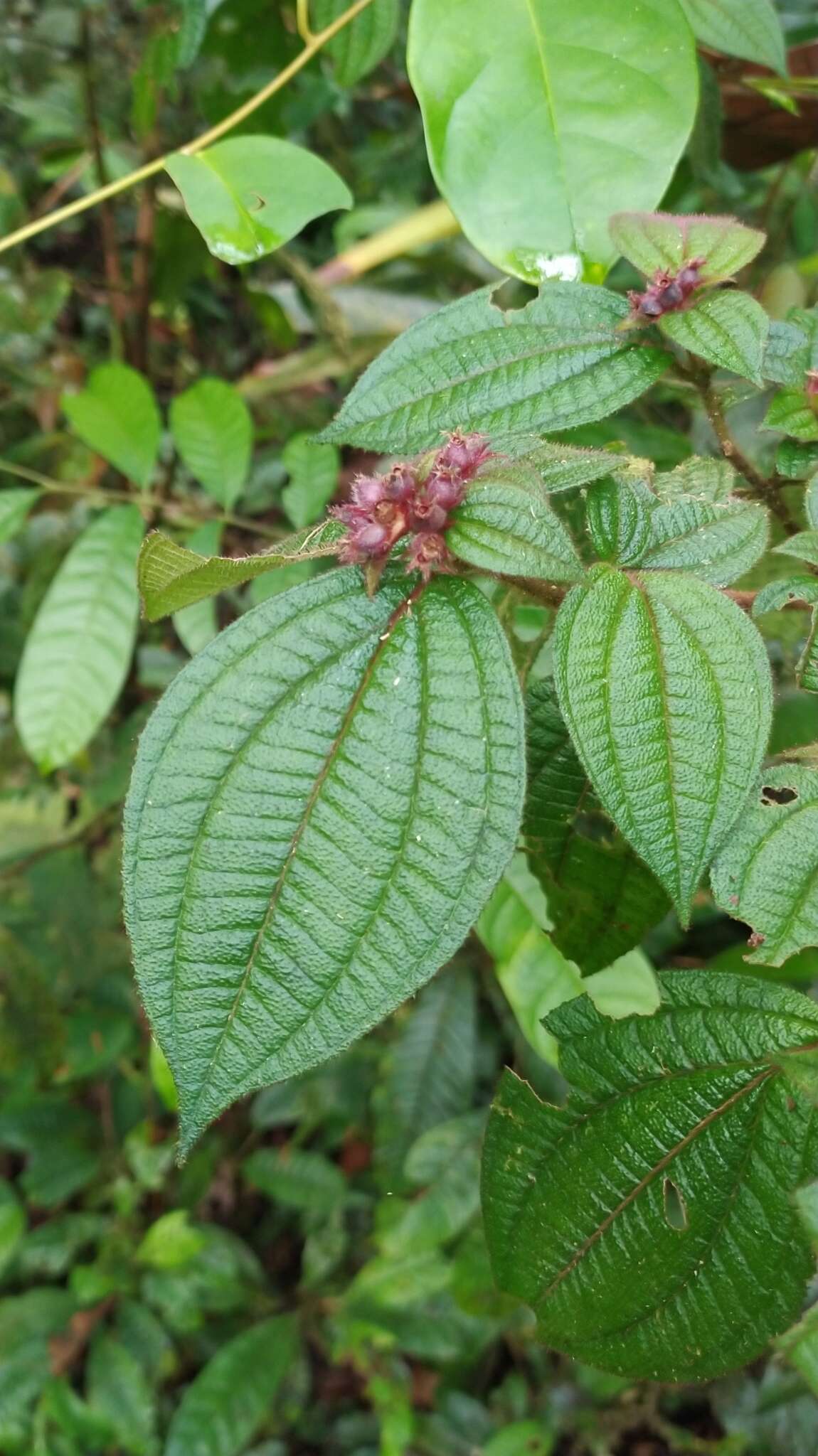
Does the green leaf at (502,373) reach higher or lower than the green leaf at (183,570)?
higher

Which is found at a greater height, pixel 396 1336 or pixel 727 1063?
pixel 727 1063

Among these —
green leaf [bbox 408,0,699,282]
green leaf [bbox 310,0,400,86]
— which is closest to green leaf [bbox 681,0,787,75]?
green leaf [bbox 408,0,699,282]

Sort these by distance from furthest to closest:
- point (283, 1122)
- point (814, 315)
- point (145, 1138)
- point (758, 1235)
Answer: point (283, 1122) → point (145, 1138) → point (814, 315) → point (758, 1235)

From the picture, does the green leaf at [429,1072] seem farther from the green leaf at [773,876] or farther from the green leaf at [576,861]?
the green leaf at [773,876]

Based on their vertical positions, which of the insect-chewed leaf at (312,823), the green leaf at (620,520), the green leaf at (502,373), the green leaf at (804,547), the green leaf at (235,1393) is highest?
the green leaf at (502,373)

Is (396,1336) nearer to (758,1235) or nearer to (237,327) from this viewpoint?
(758,1235)

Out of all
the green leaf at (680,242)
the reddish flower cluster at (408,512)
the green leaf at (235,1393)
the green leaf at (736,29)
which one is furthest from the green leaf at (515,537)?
the green leaf at (235,1393)

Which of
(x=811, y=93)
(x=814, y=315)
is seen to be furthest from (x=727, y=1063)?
(x=811, y=93)
